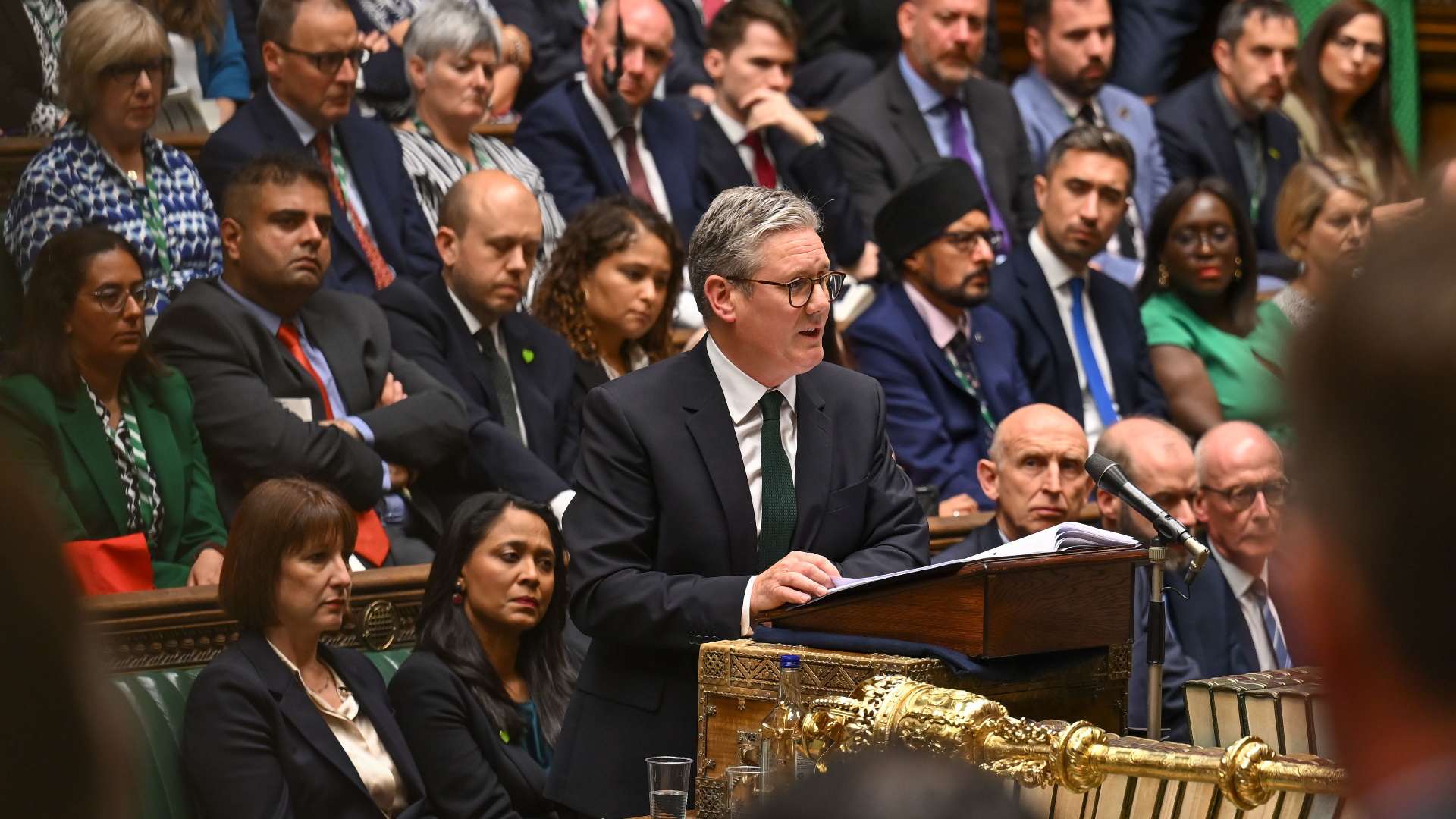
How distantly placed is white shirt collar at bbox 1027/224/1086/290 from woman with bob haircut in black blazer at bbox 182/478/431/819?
2.79 meters

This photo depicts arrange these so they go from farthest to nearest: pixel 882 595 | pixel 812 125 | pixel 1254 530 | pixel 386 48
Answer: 1. pixel 812 125
2. pixel 386 48
3. pixel 1254 530
4. pixel 882 595

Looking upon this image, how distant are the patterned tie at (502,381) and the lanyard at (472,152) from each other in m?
0.85

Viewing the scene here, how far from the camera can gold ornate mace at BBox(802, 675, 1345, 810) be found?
1617mm

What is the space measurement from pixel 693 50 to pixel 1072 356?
224 cm

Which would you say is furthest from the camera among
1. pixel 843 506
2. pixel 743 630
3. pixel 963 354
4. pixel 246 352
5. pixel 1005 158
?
pixel 1005 158

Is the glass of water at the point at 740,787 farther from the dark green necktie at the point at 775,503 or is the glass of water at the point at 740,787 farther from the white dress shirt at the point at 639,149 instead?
the white dress shirt at the point at 639,149

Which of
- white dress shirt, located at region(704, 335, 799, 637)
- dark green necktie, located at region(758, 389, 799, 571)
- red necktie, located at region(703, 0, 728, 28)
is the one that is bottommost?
dark green necktie, located at region(758, 389, 799, 571)

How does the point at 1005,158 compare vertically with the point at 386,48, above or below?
below

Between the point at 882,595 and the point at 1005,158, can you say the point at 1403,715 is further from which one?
the point at 1005,158

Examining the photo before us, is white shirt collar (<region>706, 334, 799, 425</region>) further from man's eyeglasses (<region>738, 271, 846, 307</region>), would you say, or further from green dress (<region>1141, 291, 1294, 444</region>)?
green dress (<region>1141, 291, 1294, 444</region>)

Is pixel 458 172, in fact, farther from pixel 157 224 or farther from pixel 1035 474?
pixel 1035 474

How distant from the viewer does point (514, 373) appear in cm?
425

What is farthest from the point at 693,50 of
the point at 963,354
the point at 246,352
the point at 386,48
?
the point at 246,352

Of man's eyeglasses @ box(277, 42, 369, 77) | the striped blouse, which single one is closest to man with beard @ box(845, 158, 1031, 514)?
the striped blouse
